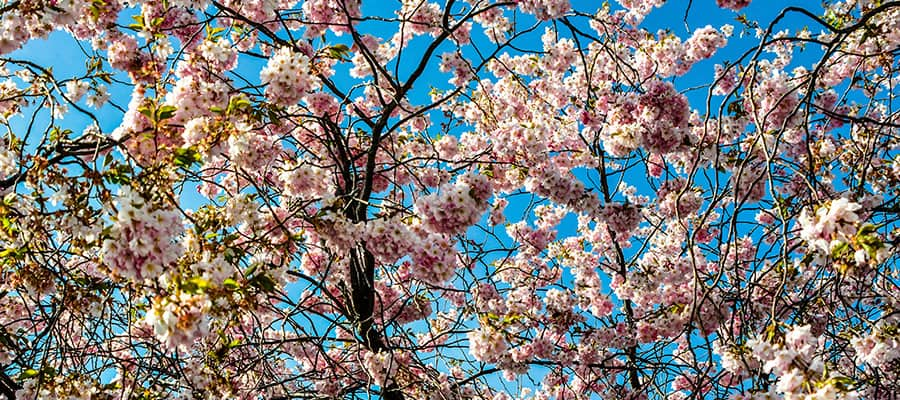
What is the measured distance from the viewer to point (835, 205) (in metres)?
2.63

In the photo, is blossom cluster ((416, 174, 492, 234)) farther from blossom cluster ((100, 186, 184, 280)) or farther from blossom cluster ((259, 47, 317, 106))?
blossom cluster ((100, 186, 184, 280))

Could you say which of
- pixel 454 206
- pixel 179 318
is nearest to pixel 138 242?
pixel 179 318

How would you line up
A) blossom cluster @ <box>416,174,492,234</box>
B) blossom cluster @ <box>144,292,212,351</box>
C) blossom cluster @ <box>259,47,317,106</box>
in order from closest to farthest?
blossom cluster @ <box>144,292,212,351</box>, blossom cluster @ <box>259,47,317,106</box>, blossom cluster @ <box>416,174,492,234</box>

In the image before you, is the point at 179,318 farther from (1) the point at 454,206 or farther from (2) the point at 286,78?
(1) the point at 454,206

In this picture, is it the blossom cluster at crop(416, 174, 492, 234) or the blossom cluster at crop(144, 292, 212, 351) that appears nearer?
the blossom cluster at crop(144, 292, 212, 351)

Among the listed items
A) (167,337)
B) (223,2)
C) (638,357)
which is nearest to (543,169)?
(638,357)

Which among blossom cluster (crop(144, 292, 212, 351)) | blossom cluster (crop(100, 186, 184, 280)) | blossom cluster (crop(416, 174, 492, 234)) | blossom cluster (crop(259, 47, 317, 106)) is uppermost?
blossom cluster (crop(259, 47, 317, 106))

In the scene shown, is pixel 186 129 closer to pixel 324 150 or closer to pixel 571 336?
pixel 324 150

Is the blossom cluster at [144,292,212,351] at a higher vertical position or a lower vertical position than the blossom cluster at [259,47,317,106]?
lower

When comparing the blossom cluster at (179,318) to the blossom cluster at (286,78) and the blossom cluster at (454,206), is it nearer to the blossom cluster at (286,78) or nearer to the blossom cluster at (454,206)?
the blossom cluster at (286,78)

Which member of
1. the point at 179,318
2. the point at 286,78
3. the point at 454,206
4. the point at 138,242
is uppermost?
the point at 286,78

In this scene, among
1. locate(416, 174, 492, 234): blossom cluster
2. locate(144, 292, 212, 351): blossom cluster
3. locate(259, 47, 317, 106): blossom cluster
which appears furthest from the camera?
locate(416, 174, 492, 234): blossom cluster

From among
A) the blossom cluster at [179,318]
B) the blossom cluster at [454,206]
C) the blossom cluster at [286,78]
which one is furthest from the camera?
the blossom cluster at [454,206]

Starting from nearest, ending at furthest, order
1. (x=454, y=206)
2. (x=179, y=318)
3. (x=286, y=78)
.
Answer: (x=179, y=318), (x=286, y=78), (x=454, y=206)
